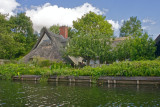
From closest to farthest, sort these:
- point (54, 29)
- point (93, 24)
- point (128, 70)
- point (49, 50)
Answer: point (128, 70), point (49, 50), point (93, 24), point (54, 29)

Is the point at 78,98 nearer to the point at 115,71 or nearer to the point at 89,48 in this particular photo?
the point at 115,71

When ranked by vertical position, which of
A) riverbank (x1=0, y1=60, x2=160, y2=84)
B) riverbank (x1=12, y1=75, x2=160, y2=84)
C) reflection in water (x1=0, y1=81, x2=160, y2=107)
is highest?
riverbank (x1=0, y1=60, x2=160, y2=84)

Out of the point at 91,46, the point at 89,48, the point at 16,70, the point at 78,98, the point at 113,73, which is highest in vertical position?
the point at 91,46

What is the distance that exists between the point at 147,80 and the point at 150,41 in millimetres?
6762

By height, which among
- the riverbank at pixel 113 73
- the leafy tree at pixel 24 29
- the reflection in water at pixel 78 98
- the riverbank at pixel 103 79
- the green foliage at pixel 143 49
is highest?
the leafy tree at pixel 24 29

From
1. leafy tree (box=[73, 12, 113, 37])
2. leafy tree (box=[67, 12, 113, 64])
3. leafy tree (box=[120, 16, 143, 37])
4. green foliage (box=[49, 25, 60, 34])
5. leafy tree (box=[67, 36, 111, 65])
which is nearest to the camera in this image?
leafy tree (box=[67, 36, 111, 65])

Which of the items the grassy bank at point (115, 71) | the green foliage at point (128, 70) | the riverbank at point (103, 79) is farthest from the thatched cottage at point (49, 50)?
the green foliage at point (128, 70)

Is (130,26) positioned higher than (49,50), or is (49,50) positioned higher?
(130,26)

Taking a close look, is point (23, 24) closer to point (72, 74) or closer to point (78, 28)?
point (78, 28)

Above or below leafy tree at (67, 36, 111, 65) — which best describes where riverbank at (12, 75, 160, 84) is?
below

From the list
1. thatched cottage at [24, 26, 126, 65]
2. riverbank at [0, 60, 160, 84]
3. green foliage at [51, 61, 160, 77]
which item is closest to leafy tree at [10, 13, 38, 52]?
thatched cottage at [24, 26, 126, 65]

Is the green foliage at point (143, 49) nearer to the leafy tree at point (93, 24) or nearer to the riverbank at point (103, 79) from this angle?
the riverbank at point (103, 79)

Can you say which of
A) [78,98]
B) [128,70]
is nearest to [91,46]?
[128,70]

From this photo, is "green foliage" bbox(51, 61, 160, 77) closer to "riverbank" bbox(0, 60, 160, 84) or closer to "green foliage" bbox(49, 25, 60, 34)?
"riverbank" bbox(0, 60, 160, 84)
